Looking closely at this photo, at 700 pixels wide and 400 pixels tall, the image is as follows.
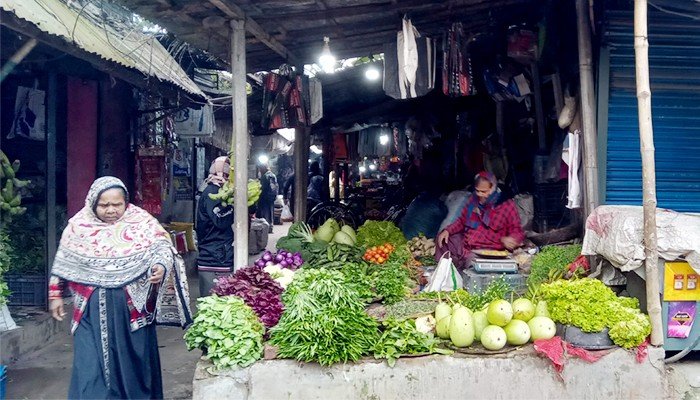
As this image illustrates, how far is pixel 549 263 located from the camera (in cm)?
545

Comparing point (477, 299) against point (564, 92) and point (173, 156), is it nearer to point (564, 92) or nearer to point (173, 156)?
point (564, 92)

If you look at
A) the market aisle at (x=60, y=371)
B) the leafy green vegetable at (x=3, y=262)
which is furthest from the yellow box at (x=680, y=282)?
the leafy green vegetable at (x=3, y=262)

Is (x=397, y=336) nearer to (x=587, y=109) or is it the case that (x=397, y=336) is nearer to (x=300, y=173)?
(x=587, y=109)

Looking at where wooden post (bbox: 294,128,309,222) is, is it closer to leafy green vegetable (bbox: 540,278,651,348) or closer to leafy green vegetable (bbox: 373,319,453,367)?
leafy green vegetable (bbox: 373,319,453,367)

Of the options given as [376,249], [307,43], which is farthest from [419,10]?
[376,249]

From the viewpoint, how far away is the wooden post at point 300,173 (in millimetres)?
8555

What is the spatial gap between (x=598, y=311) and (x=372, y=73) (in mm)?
6420

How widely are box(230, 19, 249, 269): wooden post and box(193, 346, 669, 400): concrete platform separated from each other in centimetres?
148

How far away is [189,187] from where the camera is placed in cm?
1259

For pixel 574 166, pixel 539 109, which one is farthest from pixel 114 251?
pixel 539 109

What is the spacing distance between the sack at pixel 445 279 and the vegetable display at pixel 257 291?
5.46ft

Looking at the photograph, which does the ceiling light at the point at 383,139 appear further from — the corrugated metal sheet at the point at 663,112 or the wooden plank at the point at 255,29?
the corrugated metal sheet at the point at 663,112

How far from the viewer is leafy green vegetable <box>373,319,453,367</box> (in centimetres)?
429

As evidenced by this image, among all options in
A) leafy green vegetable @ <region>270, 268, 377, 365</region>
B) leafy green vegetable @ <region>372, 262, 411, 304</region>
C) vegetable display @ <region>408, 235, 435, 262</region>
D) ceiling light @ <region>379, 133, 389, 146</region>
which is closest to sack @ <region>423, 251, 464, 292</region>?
leafy green vegetable @ <region>372, 262, 411, 304</region>
